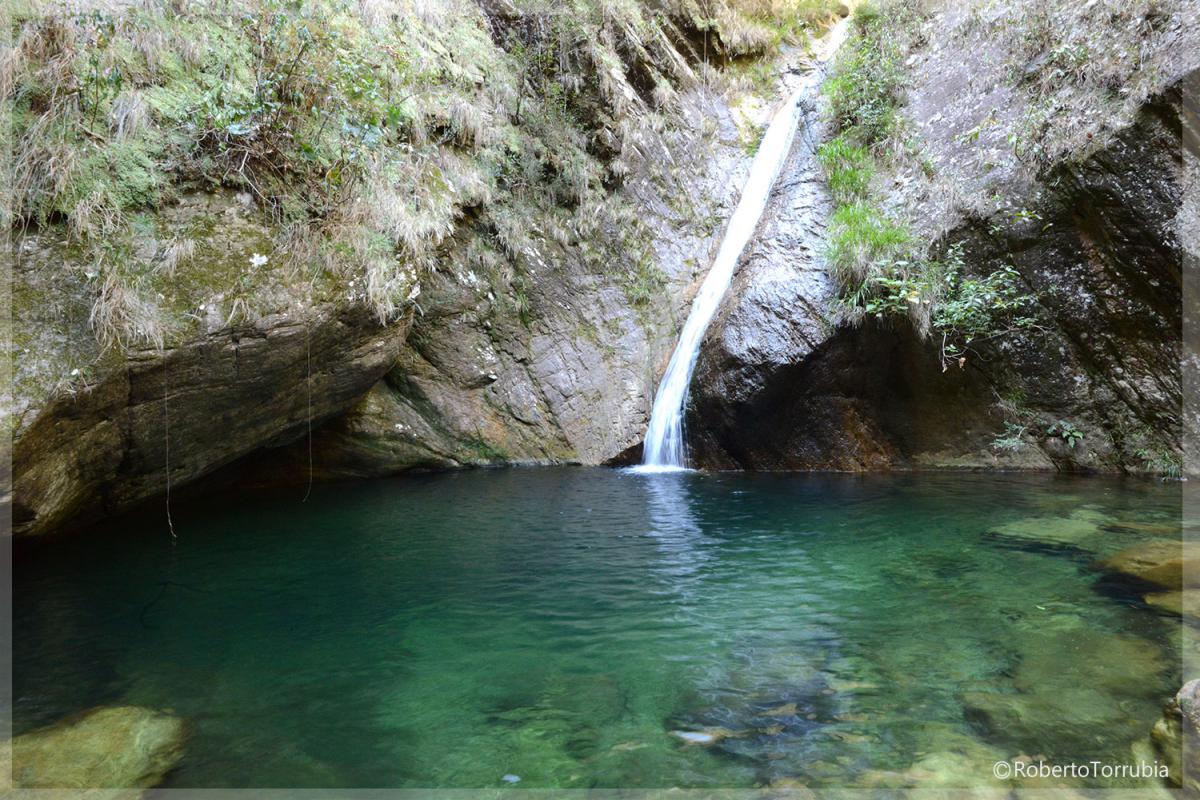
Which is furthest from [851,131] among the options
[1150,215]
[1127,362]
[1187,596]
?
[1187,596]

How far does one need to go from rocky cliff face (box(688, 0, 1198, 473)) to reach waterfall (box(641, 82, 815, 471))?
1.37ft

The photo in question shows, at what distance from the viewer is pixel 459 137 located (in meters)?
10.0

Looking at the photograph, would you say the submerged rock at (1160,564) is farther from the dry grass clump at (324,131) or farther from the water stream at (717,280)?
the dry grass clump at (324,131)

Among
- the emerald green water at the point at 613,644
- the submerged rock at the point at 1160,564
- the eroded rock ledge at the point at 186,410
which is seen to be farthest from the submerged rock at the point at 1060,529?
the eroded rock ledge at the point at 186,410

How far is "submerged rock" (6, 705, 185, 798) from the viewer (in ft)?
7.95

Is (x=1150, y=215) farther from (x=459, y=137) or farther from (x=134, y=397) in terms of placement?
(x=134, y=397)

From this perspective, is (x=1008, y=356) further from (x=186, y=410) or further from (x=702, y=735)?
(x=186, y=410)

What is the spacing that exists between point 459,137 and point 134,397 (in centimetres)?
651

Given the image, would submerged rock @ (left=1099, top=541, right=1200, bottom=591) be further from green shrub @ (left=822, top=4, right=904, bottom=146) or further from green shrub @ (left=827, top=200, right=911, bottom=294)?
green shrub @ (left=822, top=4, right=904, bottom=146)

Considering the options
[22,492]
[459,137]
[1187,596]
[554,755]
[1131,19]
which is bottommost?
[554,755]

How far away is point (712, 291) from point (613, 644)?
855cm

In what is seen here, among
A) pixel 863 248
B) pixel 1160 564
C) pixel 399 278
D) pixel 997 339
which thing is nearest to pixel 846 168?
pixel 863 248

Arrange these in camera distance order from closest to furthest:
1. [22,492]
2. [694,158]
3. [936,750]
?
[936,750]
[22,492]
[694,158]

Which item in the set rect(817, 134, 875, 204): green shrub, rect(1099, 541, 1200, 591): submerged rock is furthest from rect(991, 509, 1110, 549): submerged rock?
rect(817, 134, 875, 204): green shrub
